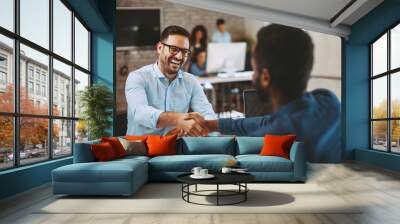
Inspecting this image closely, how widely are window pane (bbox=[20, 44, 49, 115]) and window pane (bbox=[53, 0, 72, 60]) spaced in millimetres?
586

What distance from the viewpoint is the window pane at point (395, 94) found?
26.1ft

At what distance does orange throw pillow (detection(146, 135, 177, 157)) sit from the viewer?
677 cm

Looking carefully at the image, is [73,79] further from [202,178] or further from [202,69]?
[202,178]

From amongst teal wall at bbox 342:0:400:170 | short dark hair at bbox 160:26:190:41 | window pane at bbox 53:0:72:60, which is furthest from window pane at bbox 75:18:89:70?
teal wall at bbox 342:0:400:170

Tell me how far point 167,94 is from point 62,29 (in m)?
2.43

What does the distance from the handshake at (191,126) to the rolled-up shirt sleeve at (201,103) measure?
0.37ft

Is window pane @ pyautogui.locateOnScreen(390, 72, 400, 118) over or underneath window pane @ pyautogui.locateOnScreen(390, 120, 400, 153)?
over

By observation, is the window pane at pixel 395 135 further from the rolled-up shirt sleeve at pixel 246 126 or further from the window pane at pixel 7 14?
the window pane at pixel 7 14

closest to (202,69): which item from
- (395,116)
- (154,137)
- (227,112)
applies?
(227,112)

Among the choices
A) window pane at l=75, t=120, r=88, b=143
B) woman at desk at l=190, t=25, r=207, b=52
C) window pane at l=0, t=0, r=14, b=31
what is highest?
woman at desk at l=190, t=25, r=207, b=52

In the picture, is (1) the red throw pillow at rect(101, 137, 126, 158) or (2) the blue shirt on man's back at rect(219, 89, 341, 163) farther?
(2) the blue shirt on man's back at rect(219, 89, 341, 163)

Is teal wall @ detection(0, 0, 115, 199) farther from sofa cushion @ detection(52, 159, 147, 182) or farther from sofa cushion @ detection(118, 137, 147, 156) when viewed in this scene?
sofa cushion @ detection(118, 137, 147, 156)

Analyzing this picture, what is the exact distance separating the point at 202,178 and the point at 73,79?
3985 mm

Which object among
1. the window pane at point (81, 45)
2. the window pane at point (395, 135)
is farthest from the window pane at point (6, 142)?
the window pane at point (395, 135)
